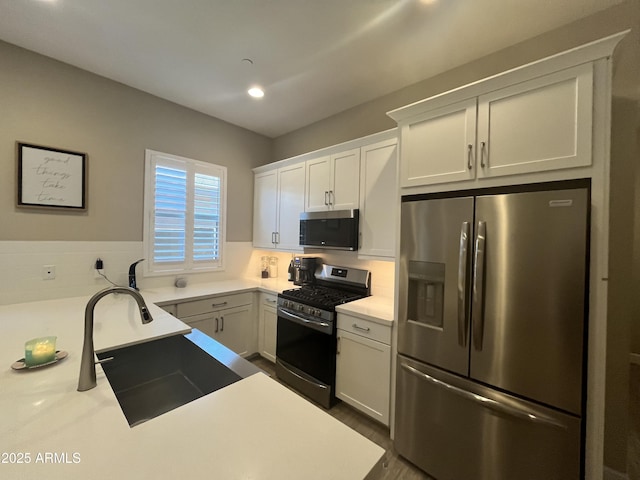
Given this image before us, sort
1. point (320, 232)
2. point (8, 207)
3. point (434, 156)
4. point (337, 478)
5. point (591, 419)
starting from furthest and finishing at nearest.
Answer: point (320, 232), point (8, 207), point (434, 156), point (591, 419), point (337, 478)

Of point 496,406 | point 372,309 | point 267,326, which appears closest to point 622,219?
point 496,406

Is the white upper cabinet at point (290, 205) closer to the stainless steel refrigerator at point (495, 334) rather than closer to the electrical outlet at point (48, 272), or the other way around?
the stainless steel refrigerator at point (495, 334)

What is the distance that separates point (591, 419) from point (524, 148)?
4.43 ft

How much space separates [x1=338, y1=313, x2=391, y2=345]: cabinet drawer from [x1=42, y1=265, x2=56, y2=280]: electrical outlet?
2.44 meters

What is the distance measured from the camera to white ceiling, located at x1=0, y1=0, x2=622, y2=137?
64.2 inches

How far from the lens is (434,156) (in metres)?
1.74

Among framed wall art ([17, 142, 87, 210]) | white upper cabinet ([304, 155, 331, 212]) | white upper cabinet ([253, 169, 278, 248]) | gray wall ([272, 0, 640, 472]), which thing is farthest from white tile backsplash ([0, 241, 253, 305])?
gray wall ([272, 0, 640, 472])

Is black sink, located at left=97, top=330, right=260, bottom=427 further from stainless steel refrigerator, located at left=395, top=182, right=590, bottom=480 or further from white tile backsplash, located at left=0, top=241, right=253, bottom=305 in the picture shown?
white tile backsplash, located at left=0, top=241, right=253, bottom=305

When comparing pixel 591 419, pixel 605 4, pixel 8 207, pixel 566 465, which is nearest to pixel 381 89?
pixel 605 4

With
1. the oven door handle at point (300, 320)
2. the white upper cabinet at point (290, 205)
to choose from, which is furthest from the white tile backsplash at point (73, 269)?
the oven door handle at point (300, 320)

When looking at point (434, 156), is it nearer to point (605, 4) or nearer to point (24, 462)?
point (605, 4)

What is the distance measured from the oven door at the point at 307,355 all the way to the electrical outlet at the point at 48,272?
76.6 inches

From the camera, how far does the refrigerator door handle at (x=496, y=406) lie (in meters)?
1.29

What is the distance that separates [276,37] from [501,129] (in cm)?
161
